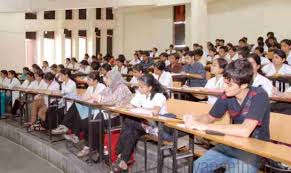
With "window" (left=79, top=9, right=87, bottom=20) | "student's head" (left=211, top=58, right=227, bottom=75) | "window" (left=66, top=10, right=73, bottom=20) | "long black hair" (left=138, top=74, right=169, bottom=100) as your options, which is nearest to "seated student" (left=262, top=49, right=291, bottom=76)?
"student's head" (left=211, top=58, right=227, bottom=75)

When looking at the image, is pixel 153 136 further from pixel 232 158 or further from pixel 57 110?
pixel 57 110

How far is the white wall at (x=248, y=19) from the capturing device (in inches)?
401

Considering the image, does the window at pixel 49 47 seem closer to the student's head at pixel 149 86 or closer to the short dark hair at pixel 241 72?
the student's head at pixel 149 86

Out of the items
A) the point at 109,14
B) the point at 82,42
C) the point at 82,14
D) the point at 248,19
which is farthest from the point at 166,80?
the point at 109,14

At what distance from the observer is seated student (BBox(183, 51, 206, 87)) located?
6.50 metres

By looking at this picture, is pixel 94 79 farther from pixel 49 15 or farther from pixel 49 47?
pixel 49 47

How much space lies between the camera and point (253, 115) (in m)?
2.52

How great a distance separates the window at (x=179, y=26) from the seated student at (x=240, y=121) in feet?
36.7

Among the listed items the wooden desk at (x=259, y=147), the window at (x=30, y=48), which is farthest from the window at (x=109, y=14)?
the wooden desk at (x=259, y=147)

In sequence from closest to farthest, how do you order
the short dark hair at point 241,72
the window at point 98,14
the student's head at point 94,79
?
the short dark hair at point 241,72 < the student's head at point 94,79 < the window at point 98,14

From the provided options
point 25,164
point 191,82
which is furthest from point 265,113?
point 191,82

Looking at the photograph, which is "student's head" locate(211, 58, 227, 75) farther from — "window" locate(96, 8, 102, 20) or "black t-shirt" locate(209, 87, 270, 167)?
"window" locate(96, 8, 102, 20)

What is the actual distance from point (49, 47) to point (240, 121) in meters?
12.5

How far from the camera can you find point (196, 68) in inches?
272
